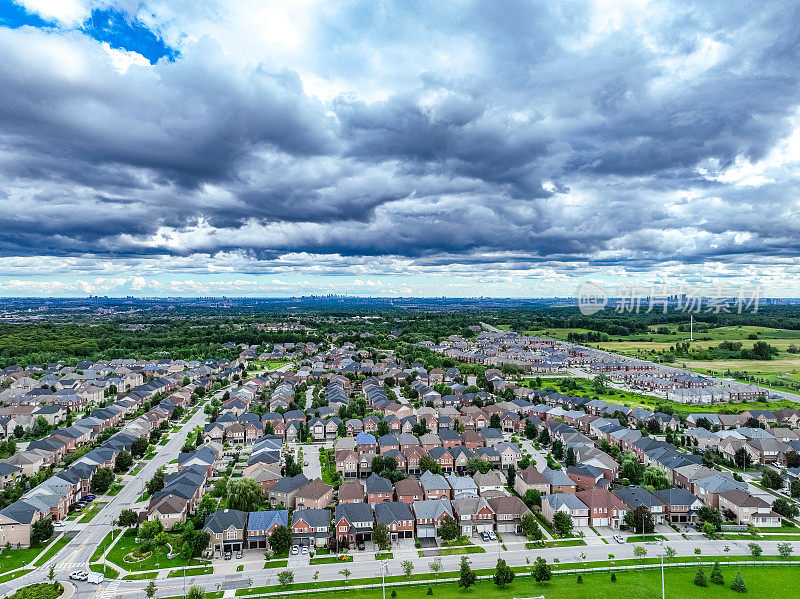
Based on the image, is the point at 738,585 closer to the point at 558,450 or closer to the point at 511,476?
the point at 511,476

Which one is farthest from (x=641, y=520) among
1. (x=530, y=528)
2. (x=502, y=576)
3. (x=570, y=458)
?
(x=502, y=576)

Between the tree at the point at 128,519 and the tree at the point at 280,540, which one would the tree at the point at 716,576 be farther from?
the tree at the point at 128,519

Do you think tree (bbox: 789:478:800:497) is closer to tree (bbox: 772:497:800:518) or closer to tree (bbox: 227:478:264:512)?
tree (bbox: 772:497:800:518)

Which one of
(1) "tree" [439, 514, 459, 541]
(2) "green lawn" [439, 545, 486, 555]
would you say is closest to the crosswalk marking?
(2) "green lawn" [439, 545, 486, 555]

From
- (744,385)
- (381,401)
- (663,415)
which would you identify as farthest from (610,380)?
(381,401)

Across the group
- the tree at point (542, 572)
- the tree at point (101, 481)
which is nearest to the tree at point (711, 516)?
the tree at point (542, 572)

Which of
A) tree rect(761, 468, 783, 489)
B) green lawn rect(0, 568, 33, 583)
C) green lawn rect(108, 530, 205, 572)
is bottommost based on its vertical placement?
green lawn rect(0, 568, 33, 583)

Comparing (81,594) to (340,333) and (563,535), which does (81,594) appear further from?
(340,333)
